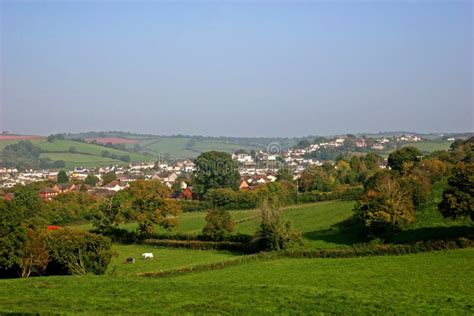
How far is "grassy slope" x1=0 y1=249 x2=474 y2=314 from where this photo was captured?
24406 mm

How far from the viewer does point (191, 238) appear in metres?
58.2

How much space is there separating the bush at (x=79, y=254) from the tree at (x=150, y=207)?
1925 centimetres

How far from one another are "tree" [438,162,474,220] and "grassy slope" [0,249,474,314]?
16.3ft

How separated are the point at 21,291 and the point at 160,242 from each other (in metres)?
29.3

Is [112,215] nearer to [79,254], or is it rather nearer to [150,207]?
[150,207]

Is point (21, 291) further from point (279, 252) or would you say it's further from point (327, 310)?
point (279, 252)

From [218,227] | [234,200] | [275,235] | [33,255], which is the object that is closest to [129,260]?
[218,227]

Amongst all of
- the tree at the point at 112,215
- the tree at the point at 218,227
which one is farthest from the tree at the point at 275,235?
the tree at the point at 112,215

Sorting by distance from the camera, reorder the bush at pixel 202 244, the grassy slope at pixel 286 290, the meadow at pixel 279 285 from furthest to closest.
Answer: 1. the bush at pixel 202 244
2. the meadow at pixel 279 285
3. the grassy slope at pixel 286 290

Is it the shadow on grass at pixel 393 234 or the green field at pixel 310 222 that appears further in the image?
the green field at pixel 310 222

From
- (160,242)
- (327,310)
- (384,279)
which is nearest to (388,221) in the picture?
(384,279)

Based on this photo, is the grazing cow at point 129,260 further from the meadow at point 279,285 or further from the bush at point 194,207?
the bush at point 194,207

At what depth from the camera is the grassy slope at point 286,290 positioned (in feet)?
80.1

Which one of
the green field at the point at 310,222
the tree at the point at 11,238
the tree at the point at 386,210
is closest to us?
the tree at the point at 11,238
